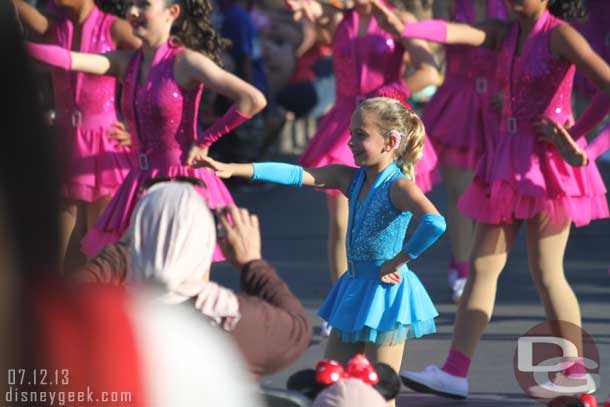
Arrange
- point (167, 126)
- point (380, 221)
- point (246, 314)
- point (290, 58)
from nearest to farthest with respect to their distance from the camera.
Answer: point (246, 314), point (380, 221), point (167, 126), point (290, 58)

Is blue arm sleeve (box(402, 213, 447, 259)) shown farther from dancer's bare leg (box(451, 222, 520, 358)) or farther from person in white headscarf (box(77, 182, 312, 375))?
dancer's bare leg (box(451, 222, 520, 358))

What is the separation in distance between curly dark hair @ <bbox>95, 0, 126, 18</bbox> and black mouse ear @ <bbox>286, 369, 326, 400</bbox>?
378 cm

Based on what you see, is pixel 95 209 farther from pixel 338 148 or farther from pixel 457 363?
pixel 457 363

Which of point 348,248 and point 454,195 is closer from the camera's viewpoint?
point 348,248

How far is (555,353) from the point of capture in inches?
212

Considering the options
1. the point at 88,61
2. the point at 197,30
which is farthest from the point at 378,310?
the point at 88,61

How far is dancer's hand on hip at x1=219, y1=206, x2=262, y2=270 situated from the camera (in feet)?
10.2

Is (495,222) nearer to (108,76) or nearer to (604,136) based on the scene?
(604,136)

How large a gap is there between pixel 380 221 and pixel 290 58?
414 inches

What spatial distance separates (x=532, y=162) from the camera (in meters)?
5.40

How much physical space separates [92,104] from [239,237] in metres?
3.72

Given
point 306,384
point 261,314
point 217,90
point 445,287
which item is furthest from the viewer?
point 445,287

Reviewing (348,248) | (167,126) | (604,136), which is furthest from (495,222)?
(167,126)

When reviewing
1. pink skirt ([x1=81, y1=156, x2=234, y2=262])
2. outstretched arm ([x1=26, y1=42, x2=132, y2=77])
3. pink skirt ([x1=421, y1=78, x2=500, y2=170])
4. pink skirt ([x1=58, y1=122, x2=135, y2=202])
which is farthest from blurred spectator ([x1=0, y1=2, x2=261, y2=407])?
pink skirt ([x1=421, y1=78, x2=500, y2=170])
